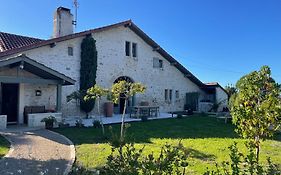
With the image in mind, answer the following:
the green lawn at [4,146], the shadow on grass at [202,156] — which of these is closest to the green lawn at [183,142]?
the shadow on grass at [202,156]

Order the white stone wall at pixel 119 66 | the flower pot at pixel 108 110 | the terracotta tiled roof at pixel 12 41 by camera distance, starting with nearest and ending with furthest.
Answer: the terracotta tiled roof at pixel 12 41, the white stone wall at pixel 119 66, the flower pot at pixel 108 110

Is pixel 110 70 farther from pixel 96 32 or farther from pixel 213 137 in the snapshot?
pixel 213 137

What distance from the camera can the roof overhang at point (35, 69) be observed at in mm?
11977

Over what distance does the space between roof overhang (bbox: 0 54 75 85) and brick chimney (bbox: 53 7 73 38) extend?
608 cm

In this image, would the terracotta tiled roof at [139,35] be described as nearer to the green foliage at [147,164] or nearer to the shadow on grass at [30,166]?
the shadow on grass at [30,166]

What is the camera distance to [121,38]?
20.6 metres

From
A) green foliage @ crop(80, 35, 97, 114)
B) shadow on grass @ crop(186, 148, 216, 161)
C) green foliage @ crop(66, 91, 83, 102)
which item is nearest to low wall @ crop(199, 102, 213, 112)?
green foliage @ crop(80, 35, 97, 114)

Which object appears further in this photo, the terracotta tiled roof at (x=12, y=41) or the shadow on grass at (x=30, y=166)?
the terracotta tiled roof at (x=12, y=41)

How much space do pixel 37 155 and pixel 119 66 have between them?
1327 cm

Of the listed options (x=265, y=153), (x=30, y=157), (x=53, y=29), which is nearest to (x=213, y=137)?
(x=265, y=153)

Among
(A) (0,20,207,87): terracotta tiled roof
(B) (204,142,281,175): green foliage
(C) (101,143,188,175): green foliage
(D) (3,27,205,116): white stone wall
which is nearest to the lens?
(C) (101,143,188,175): green foliage

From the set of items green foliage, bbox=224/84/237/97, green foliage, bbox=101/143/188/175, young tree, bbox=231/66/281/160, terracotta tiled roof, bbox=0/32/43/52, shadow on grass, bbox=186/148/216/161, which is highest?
terracotta tiled roof, bbox=0/32/43/52

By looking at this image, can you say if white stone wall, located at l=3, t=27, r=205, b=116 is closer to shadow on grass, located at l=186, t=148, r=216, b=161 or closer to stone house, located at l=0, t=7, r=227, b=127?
stone house, located at l=0, t=7, r=227, b=127

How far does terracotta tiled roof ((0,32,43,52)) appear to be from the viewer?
1639 centimetres
